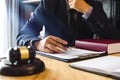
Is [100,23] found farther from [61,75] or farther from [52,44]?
[61,75]

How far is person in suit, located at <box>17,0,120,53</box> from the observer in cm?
115

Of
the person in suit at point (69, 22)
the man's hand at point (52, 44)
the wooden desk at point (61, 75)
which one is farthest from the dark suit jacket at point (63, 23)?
the wooden desk at point (61, 75)

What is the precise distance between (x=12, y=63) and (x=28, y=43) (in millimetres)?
452

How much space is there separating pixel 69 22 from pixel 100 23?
0.20m

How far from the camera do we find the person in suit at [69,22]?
1.15 m

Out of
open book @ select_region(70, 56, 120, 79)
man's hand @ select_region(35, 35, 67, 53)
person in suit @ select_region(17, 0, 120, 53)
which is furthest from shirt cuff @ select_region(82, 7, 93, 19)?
open book @ select_region(70, 56, 120, 79)

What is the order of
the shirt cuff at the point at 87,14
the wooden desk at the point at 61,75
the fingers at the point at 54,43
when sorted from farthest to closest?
the shirt cuff at the point at 87,14 → the fingers at the point at 54,43 → the wooden desk at the point at 61,75

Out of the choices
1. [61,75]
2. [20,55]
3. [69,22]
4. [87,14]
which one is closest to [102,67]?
[61,75]

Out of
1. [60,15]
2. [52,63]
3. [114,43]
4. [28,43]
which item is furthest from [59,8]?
[52,63]

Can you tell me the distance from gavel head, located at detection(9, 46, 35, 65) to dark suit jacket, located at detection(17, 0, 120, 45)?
0.53 m

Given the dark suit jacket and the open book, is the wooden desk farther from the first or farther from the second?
the dark suit jacket

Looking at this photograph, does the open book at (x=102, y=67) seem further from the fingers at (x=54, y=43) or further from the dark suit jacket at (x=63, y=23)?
the dark suit jacket at (x=63, y=23)

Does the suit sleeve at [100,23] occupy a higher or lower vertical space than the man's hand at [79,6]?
lower

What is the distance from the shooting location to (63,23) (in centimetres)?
125
